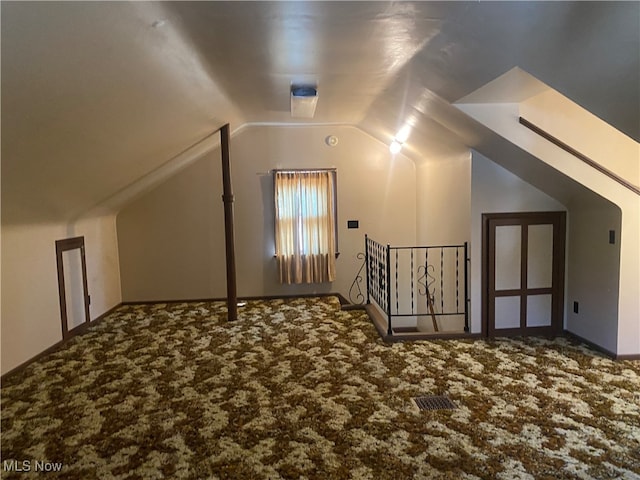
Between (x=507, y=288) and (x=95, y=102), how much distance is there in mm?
4069

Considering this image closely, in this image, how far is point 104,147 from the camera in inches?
132

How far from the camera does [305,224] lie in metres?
5.94

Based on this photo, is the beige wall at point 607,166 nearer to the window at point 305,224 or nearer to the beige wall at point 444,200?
the beige wall at point 444,200

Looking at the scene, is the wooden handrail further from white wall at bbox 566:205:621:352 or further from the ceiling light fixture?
the ceiling light fixture

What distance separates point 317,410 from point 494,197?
2.79 m

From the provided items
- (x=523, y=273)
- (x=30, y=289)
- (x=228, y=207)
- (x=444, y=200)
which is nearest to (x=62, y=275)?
(x=30, y=289)

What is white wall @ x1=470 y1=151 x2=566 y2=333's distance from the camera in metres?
4.16

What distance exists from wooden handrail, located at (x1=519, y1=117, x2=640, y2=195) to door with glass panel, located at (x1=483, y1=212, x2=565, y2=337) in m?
0.81

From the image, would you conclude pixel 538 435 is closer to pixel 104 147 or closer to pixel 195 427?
pixel 195 427

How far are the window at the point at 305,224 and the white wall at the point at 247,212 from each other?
0.18 m

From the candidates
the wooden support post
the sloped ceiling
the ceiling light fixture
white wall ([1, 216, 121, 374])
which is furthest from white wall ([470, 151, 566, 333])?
white wall ([1, 216, 121, 374])

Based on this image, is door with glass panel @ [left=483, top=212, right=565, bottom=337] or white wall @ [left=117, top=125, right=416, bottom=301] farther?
white wall @ [left=117, top=125, right=416, bottom=301]

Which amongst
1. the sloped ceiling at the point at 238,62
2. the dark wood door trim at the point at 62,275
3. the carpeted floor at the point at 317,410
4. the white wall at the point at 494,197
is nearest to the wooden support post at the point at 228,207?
the carpeted floor at the point at 317,410

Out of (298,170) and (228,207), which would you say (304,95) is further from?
(298,170)
